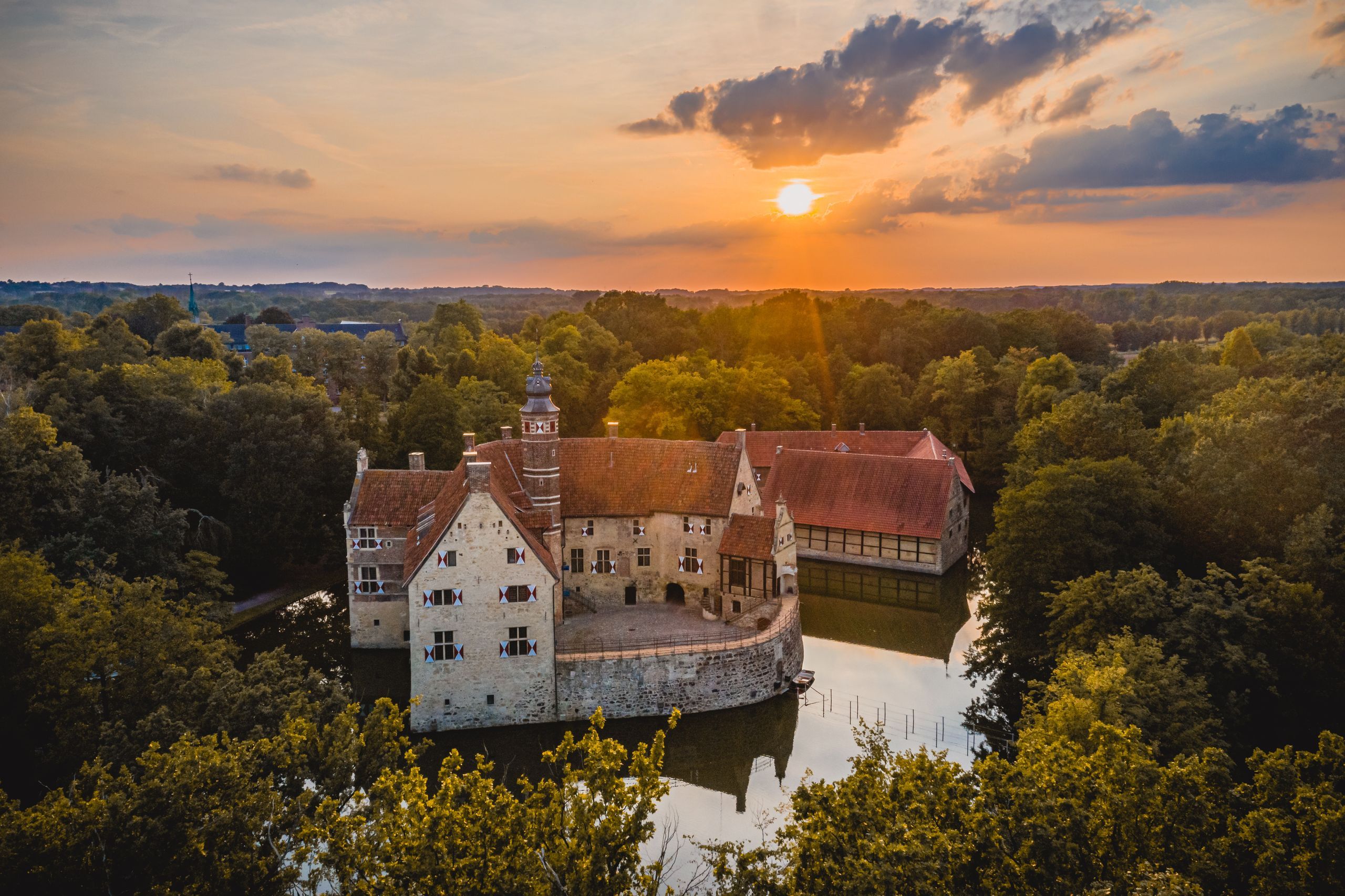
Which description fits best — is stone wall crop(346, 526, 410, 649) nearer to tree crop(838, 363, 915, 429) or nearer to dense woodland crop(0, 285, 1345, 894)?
dense woodland crop(0, 285, 1345, 894)

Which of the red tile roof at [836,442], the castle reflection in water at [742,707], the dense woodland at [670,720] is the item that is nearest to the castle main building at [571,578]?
the castle reflection in water at [742,707]

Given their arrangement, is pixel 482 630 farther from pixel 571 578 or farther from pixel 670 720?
pixel 670 720

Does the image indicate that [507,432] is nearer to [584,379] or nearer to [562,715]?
[562,715]

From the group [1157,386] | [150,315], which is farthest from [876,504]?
[150,315]

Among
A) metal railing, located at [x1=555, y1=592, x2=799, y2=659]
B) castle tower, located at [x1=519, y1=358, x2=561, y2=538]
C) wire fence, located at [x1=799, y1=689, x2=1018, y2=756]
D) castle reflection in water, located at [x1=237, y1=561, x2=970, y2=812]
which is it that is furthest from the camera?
castle tower, located at [x1=519, y1=358, x2=561, y2=538]

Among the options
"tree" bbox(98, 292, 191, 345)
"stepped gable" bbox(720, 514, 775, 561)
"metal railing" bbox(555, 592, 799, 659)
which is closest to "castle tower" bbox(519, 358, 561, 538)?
"metal railing" bbox(555, 592, 799, 659)

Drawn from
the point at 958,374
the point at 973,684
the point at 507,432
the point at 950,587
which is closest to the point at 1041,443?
the point at 950,587
